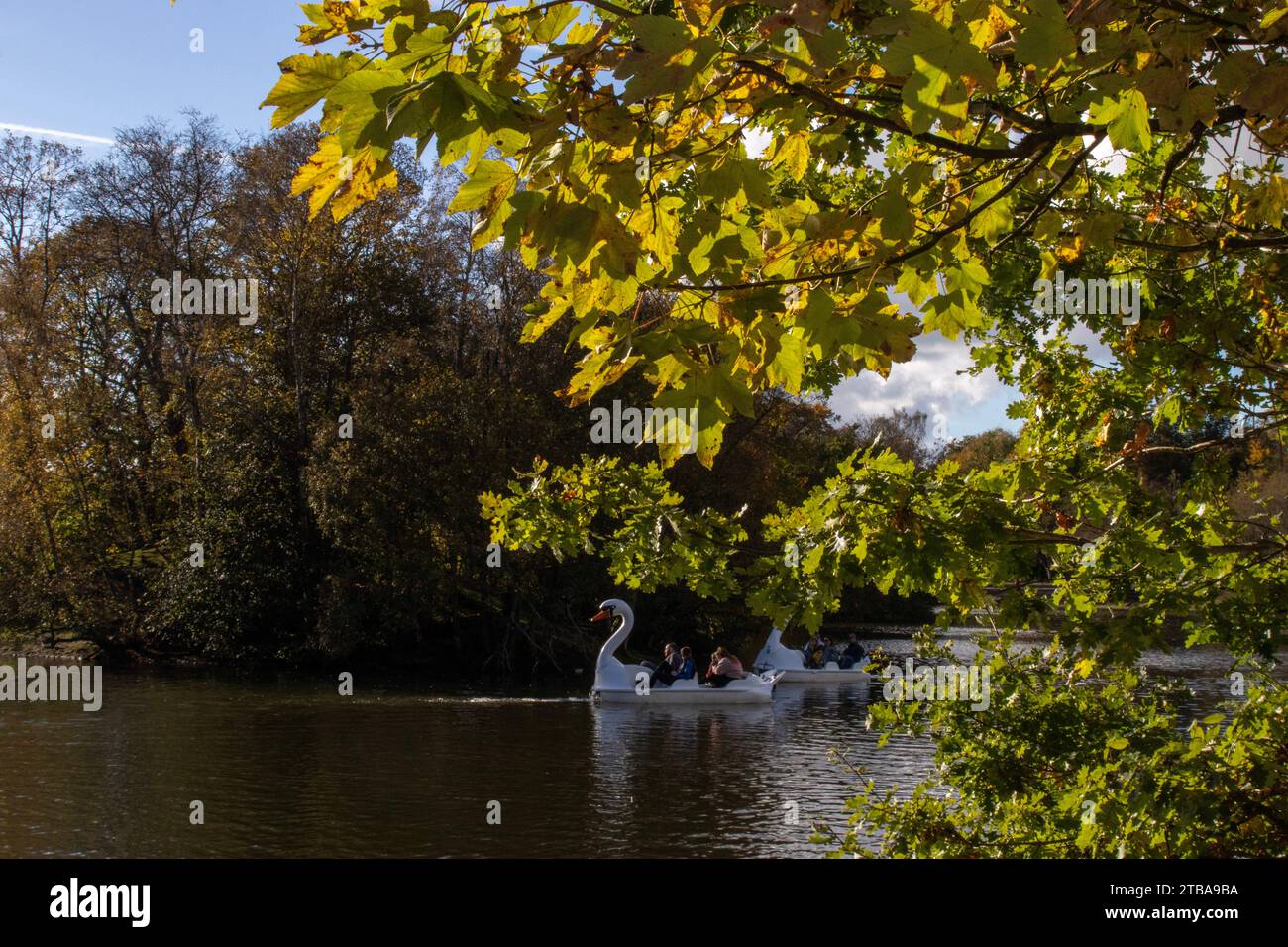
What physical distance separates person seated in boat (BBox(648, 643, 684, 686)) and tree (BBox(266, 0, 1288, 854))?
1871cm

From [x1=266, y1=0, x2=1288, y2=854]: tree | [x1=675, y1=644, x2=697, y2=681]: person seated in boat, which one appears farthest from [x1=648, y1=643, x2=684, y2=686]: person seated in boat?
[x1=266, y1=0, x2=1288, y2=854]: tree

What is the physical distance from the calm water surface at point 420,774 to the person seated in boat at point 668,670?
1085mm

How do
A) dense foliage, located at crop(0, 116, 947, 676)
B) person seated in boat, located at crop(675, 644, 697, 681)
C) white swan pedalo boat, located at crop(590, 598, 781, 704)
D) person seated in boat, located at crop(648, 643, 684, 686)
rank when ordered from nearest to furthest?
1. white swan pedalo boat, located at crop(590, 598, 781, 704)
2. person seated in boat, located at crop(648, 643, 684, 686)
3. person seated in boat, located at crop(675, 644, 697, 681)
4. dense foliage, located at crop(0, 116, 947, 676)

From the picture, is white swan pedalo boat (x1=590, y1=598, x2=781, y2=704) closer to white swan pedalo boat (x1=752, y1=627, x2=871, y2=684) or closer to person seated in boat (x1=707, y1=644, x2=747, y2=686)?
person seated in boat (x1=707, y1=644, x2=747, y2=686)

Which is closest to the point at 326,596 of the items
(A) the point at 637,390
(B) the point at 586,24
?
(A) the point at 637,390

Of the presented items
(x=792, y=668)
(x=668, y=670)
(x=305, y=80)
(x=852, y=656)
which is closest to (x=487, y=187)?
(x=305, y=80)

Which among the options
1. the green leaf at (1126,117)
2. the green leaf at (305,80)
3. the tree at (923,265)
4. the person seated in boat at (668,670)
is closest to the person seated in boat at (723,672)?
the person seated in boat at (668,670)

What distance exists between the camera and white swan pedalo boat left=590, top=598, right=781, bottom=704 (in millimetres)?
24797

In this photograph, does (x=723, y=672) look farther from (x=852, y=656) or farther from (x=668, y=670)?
(x=852, y=656)

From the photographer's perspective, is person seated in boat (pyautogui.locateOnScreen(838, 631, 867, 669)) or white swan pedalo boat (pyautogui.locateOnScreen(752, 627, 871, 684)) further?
person seated in boat (pyautogui.locateOnScreen(838, 631, 867, 669))

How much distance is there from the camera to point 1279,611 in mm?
5066

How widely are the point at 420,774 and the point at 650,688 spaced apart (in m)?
9.01
